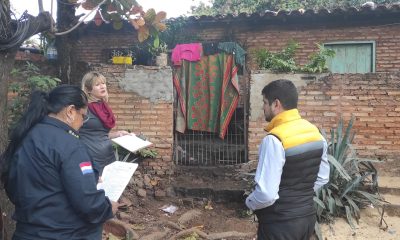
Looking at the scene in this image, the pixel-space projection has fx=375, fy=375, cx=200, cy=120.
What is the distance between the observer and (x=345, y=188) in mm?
4977

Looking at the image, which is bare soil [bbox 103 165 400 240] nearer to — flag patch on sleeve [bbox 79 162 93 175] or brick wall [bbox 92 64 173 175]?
brick wall [bbox 92 64 173 175]

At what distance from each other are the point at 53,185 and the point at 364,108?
530 cm

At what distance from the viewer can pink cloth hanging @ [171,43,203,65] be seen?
7.02 metres

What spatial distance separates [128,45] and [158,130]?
3925 mm

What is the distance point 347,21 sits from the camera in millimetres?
A: 8445

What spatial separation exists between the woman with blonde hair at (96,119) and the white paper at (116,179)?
71cm

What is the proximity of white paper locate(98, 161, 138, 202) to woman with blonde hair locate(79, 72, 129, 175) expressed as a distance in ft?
2.34

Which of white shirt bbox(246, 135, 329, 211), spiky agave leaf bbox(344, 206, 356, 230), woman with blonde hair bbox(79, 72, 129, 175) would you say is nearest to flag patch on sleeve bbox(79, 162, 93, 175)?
white shirt bbox(246, 135, 329, 211)

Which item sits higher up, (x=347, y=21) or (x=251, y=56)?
(x=347, y=21)

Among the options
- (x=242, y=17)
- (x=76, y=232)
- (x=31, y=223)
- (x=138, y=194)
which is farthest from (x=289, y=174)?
(x=242, y=17)

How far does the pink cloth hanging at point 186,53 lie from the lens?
7023mm

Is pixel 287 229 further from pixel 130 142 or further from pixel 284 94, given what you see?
pixel 130 142

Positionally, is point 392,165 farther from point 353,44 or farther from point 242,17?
point 242,17

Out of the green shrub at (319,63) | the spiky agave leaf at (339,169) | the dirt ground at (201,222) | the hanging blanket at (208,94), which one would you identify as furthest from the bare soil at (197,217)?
the green shrub at (319,63)
